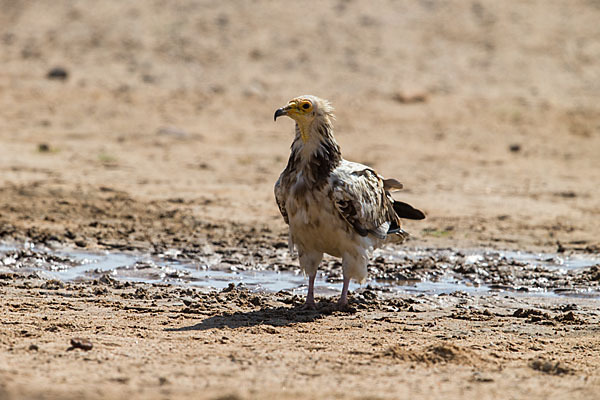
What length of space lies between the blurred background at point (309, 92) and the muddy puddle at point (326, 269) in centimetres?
99

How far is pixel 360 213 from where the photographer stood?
23.6 feet

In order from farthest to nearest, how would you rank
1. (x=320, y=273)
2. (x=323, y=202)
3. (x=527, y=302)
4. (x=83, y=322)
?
(x=320, y=273)
(x=527, y=302)
(x=323, y=202)
(x=83, y=322)

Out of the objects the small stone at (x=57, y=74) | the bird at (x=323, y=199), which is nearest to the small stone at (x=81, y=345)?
the bird at (x=323, y=199)

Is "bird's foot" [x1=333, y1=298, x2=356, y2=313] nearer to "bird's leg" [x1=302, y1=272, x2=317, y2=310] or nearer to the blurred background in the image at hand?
"bird's leg" [x1=302, y1=272, x2=317, y2=310]

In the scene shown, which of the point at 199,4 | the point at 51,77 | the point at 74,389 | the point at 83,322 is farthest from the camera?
the point at 199,4

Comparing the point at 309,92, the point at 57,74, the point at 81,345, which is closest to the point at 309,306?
the point at 81,345

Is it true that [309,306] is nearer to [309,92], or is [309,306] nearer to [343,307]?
[343,307]

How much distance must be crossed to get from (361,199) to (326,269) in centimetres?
185

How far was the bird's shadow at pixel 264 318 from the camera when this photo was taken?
265 inches

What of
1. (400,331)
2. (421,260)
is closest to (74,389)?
(400,331)

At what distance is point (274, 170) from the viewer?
14.1m

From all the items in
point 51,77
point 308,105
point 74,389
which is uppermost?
point 51,77

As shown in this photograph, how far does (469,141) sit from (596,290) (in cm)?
919

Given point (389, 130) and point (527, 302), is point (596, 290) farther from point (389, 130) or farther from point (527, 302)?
point (389, 130)
